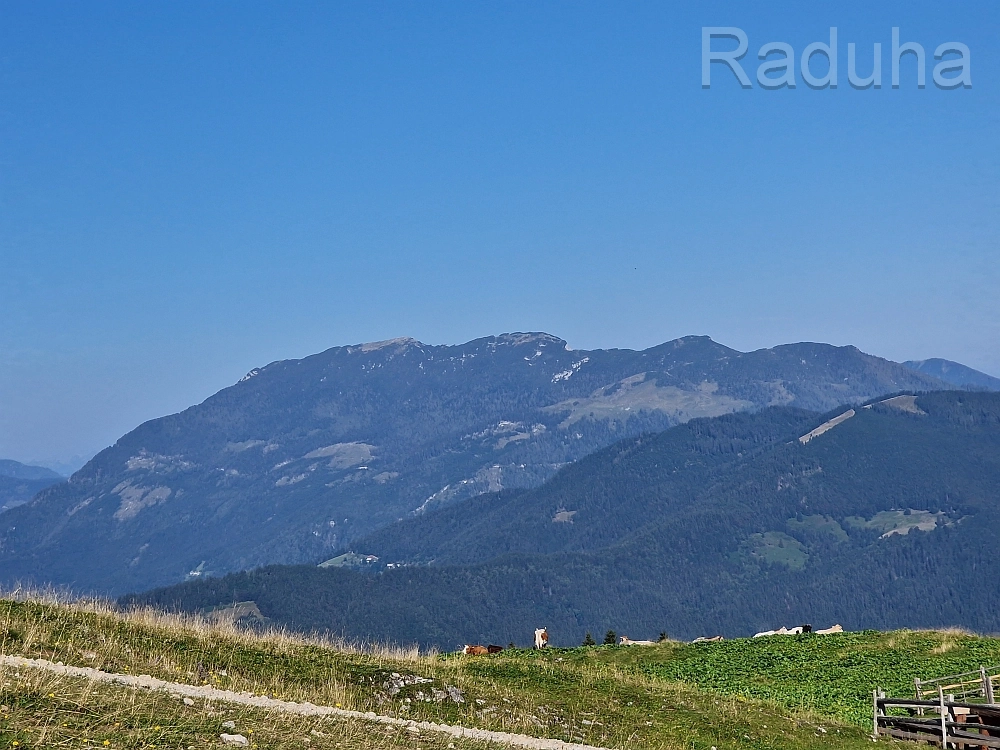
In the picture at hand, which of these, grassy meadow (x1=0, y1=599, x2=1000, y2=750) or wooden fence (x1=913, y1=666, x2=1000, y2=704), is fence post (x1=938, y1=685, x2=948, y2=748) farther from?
wooden fence (x1=913, y1=666, x2=1000, y2=704)

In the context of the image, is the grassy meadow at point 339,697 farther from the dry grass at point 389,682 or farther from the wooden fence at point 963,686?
the wooden fence at point 963,686

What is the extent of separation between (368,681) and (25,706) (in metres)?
12.5

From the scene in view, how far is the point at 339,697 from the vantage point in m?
28.2

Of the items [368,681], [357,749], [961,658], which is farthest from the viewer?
[961,658]

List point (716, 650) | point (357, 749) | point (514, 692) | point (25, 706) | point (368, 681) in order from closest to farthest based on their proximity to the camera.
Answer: point (25, 706) → point (357, 749) → point (368, 681) → point (514, 692) → point (716, 650)

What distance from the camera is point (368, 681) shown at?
30672 millimetres

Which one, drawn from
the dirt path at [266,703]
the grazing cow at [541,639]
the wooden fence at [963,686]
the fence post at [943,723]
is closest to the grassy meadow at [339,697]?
the dirt path at [266,703]

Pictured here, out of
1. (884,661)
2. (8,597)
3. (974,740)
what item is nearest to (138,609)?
(8,597)

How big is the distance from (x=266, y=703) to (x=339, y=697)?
3.60 meters

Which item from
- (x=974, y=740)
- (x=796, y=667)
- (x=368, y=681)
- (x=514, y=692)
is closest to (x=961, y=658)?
(x=796, y=667)

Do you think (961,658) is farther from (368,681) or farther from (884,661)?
(368,681)

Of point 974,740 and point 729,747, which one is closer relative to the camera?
point 729,747

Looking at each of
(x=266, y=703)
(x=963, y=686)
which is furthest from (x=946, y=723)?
(x=266, y=703)

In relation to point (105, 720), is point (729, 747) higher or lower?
lower
